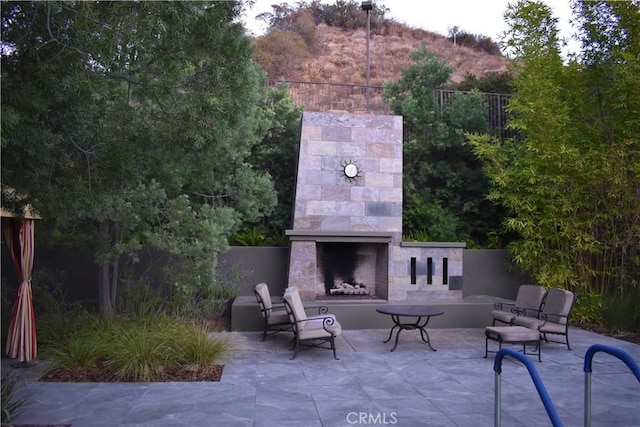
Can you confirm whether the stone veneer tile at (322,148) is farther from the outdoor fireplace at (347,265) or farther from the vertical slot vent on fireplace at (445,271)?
the vertical slot vent on fireplace at (445,271)

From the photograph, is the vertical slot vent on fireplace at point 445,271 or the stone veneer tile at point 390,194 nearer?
the vertical slot vent on fireplace at point 445,271

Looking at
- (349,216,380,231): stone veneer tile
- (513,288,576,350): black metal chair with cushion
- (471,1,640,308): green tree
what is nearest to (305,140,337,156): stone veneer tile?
(349,216,380,231): stone veneer tile

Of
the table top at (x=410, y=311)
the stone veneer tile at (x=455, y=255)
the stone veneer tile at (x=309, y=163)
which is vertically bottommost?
the table top at (x=410, y=311)

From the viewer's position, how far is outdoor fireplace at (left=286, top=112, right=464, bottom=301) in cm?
975

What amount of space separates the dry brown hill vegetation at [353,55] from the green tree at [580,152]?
651 inches

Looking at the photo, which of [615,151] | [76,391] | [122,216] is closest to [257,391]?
[76,391]

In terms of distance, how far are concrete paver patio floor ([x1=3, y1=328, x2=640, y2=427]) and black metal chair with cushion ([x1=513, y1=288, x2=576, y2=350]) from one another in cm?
33

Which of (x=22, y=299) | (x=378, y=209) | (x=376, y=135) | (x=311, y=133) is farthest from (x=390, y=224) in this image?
(x=22, y=299)

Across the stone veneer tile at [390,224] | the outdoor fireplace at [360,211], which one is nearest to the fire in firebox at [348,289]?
the outdoor fireplace at [360,211]

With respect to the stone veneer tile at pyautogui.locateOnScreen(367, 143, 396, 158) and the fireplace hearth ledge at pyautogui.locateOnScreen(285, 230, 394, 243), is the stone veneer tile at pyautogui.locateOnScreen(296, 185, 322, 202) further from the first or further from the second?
the stone veneer tile at pyautogui.locateOnScreen(367, 143, 396, 158)

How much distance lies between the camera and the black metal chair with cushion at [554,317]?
741 cm

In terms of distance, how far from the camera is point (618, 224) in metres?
9.56

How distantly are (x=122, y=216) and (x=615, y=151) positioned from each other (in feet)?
26.3

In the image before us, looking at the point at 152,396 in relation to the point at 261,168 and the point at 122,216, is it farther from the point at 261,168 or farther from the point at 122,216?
the point at 261,168
